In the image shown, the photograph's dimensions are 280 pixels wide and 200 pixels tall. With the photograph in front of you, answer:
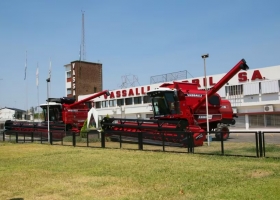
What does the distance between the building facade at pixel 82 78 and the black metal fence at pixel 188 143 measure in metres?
46.0

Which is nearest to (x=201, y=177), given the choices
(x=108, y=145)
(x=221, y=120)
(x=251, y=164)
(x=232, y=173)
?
(x=232, y=173)

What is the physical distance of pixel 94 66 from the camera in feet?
254

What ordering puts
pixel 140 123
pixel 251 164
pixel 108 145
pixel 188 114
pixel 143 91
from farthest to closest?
1. pixel 143 91
2. pixel 188 114
3. pixel 140 123
4. pixel 108 145
5. pixel 251 164

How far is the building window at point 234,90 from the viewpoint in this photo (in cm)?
3781

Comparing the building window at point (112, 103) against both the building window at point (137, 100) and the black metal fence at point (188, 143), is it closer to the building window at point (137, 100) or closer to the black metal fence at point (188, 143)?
the building window at point (137, 100)

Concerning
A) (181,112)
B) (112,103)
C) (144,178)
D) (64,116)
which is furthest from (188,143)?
(112,103)

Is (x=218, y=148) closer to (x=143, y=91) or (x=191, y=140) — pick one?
(x=191, y=140)

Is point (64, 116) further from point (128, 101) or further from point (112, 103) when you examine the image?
point (112, 103)

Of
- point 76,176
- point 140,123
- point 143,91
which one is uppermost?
point 143,91

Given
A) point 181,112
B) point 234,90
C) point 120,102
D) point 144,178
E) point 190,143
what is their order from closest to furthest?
1. point 144,178
2. point 190,143
3. point 181,112
4. point 234,90
5. point 120,102

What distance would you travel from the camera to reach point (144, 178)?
32.5 feet

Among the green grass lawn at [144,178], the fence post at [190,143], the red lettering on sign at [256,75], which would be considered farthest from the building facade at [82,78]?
the green grass lawn at [144,178]

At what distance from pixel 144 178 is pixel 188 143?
6503 millimetres

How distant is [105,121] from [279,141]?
12.4 metres
